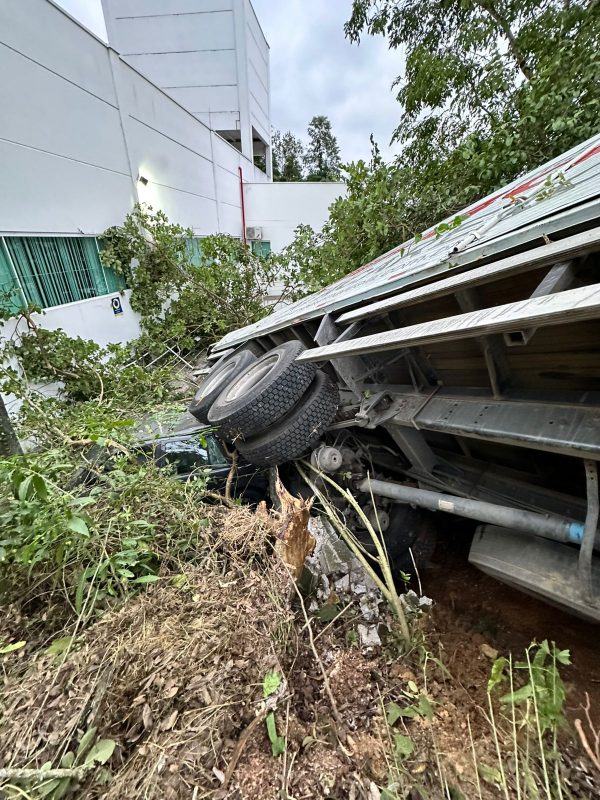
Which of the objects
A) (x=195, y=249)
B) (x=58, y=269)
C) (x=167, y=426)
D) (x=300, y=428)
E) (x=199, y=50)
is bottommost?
(x=167, y=426)

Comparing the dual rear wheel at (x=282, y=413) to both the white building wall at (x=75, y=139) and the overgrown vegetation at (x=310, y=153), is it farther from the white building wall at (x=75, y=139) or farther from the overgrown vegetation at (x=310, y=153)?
the overgrown vegetation at (x=310, y=153)

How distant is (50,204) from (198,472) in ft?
16.7

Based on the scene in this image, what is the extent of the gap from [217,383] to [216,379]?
5.9 inches

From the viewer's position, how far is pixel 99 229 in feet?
20.8

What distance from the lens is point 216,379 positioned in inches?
147

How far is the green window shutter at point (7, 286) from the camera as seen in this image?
439 cm

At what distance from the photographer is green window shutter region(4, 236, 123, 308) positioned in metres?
4.75

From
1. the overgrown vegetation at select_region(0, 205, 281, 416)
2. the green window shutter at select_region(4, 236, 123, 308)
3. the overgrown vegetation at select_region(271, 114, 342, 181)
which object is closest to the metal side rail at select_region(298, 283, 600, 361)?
the overgrown vegetation at select_region(0, 205, 281, 416)

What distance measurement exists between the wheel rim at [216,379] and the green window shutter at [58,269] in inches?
126

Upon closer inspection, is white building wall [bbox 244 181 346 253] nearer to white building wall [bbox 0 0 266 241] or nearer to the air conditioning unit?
the air conditioning unit

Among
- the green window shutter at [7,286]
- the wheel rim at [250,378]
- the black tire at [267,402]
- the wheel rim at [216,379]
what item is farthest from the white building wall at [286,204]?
the black tire at [267,402]

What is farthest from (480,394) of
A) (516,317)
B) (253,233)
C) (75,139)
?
(253,233)

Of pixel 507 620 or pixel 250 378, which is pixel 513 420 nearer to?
pixel 507 620

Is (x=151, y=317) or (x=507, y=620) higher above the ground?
(x=151, y=317)
